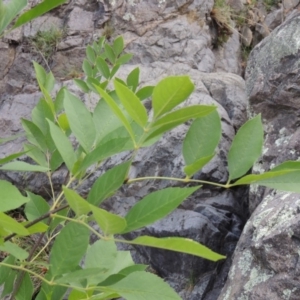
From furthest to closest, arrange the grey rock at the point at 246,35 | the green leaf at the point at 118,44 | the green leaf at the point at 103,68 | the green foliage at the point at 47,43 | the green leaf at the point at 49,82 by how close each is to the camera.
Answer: the grey rock at the point at 246,35 < the green foliage at the point at 47,43 < the green leaf at the point at 118,44 < the green leaf at the point at 103,68 < the green leaf at the point at 49,82

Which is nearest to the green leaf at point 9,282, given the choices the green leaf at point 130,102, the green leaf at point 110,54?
the green leaf at point 130,102

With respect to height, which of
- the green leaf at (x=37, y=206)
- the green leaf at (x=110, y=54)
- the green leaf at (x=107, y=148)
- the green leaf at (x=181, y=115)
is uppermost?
the green leaf at (x=181, y=115)

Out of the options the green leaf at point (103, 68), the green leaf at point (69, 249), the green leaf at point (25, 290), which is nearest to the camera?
the green leaf at point (69, 249)

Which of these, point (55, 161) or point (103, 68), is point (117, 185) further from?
point (103, 68)

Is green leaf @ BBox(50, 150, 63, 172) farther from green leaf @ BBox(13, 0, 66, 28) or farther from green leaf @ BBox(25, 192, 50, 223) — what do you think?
green leaf @ BBox(13, 0, 66, 28)

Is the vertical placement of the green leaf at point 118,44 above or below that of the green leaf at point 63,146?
below

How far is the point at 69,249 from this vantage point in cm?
45

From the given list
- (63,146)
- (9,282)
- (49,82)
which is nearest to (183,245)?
(63,146)

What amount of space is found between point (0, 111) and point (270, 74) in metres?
1.59

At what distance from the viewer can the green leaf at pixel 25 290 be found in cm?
58

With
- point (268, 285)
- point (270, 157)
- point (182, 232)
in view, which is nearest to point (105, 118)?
point (268, 285)

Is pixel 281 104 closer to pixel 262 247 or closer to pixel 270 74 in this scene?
pixel 270 74

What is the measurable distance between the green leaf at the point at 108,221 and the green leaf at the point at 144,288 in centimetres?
6

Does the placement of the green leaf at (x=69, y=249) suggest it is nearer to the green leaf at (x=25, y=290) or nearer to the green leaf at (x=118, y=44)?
the green leaf at (x=25, y=290)
